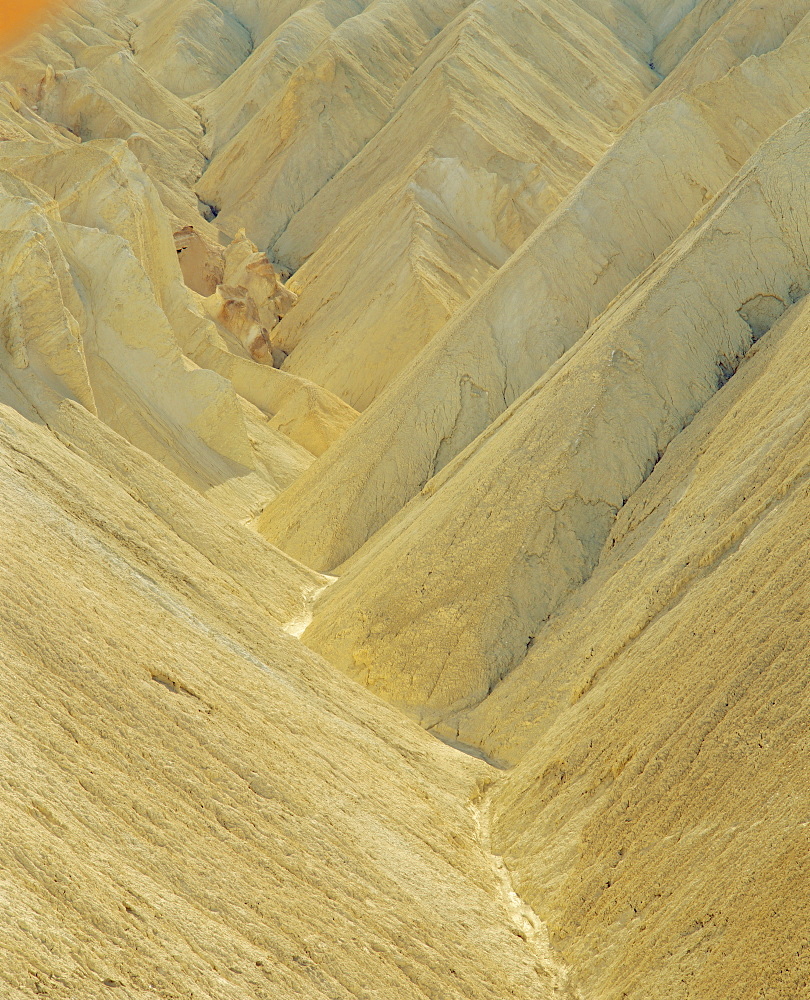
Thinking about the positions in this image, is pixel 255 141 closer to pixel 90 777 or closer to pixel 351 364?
pixel 351 364

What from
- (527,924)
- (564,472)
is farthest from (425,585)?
(527,924)

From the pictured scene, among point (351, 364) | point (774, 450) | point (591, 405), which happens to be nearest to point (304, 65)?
point (351, 364)

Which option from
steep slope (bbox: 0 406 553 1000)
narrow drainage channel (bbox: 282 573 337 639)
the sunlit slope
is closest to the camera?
steep slope (bbox: 0 406 553 1000)

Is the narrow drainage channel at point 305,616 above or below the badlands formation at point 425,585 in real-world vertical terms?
below

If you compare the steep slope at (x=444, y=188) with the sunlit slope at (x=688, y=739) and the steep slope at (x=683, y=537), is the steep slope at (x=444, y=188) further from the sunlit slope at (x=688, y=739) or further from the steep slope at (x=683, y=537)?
the sunlit slope at (x=688, y=739)

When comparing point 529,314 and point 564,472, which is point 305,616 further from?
point 529,314

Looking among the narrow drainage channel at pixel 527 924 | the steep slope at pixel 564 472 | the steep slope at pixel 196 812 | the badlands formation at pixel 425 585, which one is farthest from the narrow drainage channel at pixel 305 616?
the narrow drainage channel at pixel 527 924

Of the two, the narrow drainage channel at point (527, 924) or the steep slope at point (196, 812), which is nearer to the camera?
the steep slope at point (196, 812)

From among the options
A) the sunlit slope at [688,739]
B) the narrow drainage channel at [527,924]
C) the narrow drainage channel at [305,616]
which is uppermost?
the sunlit slope at [688,739]

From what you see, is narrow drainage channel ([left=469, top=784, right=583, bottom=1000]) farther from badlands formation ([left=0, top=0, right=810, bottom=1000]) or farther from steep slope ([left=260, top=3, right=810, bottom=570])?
steep slope ([left=260, top=3, right=810, bottom=570])

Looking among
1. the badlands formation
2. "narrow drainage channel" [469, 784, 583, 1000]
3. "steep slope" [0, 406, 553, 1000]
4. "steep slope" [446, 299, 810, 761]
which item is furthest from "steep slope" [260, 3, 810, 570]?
"narrow drainage channel" [469, 784, 583, 1000]
